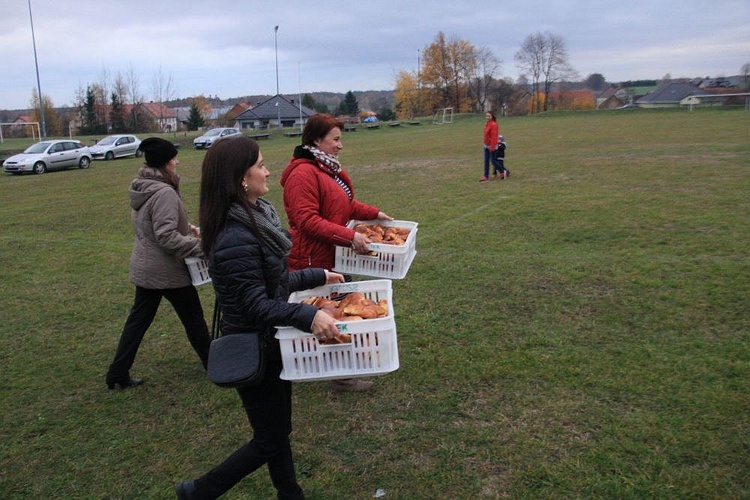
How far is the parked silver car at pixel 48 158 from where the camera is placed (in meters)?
26.4

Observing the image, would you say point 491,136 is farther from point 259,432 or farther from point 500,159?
point 259,432

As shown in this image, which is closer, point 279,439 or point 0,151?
point 279,439

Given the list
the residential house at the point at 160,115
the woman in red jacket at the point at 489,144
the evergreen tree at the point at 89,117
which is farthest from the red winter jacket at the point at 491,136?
the residential house at the point at 160,115

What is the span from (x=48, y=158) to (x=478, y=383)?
27.8 metres

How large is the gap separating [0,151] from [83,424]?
38570 millimetres

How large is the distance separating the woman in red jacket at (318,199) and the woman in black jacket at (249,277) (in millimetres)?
1119

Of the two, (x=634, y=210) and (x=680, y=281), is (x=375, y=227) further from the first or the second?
(x=634, y=210)

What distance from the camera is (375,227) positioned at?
186 inches

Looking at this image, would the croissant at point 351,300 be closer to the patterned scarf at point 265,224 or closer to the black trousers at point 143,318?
the patterned scarf at point 265,224

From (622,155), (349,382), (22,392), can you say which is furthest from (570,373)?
(622,155)

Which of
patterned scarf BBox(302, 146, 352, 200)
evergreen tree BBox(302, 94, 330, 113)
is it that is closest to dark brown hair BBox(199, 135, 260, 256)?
patterned scarf BBox(302, 146, 352, 200)

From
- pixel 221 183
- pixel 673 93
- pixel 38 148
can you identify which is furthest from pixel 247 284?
pixel 673 93

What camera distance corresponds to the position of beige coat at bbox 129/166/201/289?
14.4ft

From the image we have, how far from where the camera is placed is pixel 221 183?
270 cm
